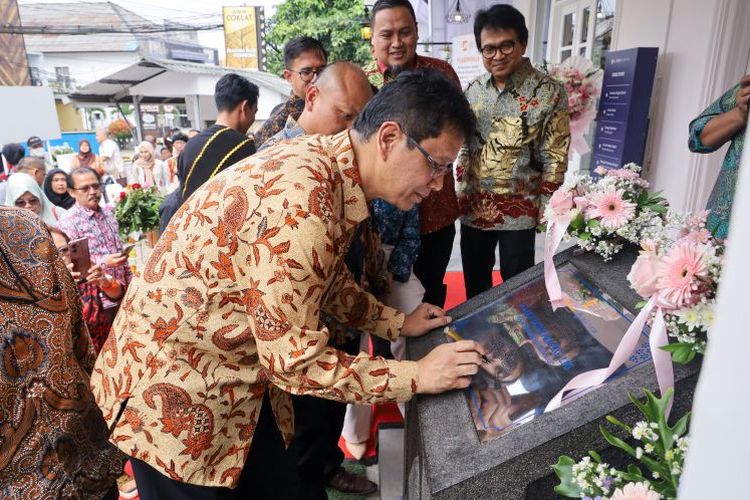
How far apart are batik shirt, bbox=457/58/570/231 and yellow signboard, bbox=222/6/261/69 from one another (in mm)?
17582

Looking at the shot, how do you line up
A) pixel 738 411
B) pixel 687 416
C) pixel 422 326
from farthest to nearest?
pixel 422 326
pixel 687 416
pixel 738 411

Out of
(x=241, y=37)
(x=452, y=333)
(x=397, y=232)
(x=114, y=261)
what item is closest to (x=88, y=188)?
(x=114, y=261)

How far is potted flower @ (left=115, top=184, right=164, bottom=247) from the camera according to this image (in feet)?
11.7

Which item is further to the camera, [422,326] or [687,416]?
[422,326]

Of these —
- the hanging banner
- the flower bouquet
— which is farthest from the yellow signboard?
the flower bouquet

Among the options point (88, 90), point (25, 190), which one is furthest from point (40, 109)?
point (25, 190)

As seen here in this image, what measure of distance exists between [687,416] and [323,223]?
2.35 ft

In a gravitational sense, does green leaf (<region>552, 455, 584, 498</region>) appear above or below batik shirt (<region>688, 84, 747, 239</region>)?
below

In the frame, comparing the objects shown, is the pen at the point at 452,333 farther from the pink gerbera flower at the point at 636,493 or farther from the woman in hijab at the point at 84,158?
the woman in hijab at the point at 84,158

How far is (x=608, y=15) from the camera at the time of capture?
190 inches

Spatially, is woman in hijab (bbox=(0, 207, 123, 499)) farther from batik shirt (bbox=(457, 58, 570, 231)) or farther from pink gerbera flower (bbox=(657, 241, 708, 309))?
batik shirt (bbox=(457, 58, 570, 231))

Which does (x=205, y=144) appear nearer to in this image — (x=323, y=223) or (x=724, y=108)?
(x=323, y=223)

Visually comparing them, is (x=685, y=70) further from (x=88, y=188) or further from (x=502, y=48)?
(x=88, y=188)

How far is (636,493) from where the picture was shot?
77 cm
